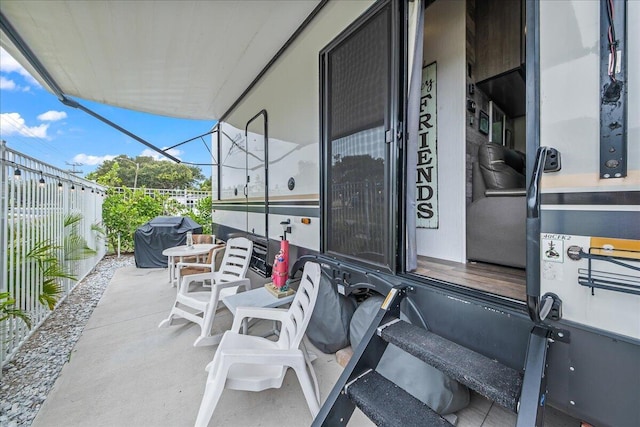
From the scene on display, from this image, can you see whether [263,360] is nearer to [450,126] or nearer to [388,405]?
[388,405]

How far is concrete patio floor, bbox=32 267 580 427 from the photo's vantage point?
1.75m

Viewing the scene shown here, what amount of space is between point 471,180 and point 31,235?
4386 millimetres

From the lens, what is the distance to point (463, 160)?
254 centimetres

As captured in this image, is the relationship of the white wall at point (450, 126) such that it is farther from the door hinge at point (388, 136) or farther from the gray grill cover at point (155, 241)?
the gray grill cover at point (155, 241)

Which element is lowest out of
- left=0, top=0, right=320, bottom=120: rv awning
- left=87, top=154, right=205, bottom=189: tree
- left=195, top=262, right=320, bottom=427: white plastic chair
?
left=195, top=262, right=320, bottom=427: white plastic chair

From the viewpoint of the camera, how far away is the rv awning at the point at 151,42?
2.76m

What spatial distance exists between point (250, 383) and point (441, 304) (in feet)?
3.97

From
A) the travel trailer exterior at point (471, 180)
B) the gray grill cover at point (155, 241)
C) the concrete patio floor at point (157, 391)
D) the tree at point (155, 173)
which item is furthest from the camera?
the tree at point (155, 173)

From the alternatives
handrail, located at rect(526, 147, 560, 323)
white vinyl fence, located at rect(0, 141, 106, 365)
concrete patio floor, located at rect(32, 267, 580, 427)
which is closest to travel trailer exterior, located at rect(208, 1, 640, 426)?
handrail, located at rect(526, 147, 560, 323)

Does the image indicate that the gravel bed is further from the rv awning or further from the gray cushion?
the gray cushion

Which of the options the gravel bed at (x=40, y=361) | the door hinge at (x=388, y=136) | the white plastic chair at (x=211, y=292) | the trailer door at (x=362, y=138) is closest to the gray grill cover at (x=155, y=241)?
the gravel bed at (x=40, y=361)

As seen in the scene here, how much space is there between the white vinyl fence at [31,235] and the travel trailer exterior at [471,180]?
1666mm

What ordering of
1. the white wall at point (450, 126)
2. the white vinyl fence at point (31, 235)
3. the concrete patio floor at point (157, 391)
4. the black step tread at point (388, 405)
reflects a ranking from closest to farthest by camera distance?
1. the black step tread at point (388, 405)
2. the concrete patio floor at point (157, 391)
3. the white vinyl fence at point (31, 235)
4. the white wall at point (450, 126)

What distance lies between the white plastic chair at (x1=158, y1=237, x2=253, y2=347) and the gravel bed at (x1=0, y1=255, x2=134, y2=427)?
87cm
